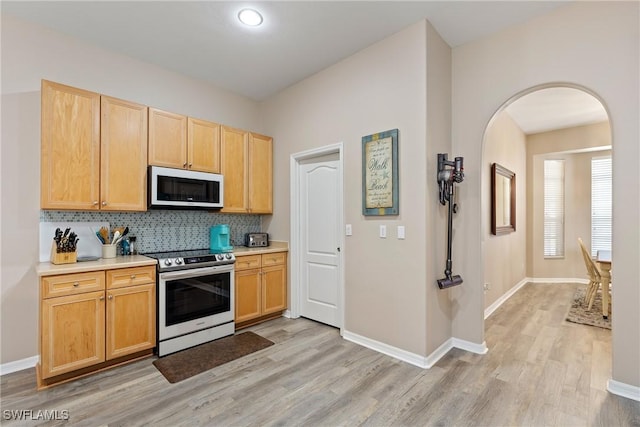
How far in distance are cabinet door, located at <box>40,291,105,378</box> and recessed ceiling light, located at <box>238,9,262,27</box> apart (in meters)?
2.63

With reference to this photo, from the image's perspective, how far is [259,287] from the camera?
3719 millimetres

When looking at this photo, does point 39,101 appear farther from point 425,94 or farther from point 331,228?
point 425,94

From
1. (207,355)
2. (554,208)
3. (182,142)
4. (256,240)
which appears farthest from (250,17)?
(554,208)

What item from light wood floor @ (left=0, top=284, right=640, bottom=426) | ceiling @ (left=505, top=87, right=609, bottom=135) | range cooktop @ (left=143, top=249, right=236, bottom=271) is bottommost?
light wood floor @ (left=0, top=284, right=640, bottom=426)

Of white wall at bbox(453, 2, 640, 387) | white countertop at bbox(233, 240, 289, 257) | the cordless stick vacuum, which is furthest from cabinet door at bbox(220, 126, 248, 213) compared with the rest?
white wall at bbox(453, 2, 640, 387)

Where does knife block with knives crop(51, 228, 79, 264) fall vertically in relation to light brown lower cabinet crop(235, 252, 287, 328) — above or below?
above

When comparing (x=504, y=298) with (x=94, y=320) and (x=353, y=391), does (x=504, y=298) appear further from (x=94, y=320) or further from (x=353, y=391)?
(x=94, y=320)

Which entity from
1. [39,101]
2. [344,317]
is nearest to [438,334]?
[344,317]

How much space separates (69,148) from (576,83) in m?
4.25

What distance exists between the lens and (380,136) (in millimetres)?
2961

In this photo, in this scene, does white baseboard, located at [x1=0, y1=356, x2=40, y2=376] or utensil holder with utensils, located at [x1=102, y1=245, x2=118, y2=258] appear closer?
white baseboard, located at [x1=0, y1=356, x2=40, y2=376]

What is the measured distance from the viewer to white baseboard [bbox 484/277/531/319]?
4063 millimetres

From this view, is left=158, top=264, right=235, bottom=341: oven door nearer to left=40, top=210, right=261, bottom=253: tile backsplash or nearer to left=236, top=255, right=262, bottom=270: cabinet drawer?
left=236, top=255, right=262, bottom=270: cabinet drawer

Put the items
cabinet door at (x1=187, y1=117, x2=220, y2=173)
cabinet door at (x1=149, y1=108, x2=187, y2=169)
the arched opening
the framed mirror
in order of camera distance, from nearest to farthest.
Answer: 1. cabinet door at (x1=149, y1=108, x2=187, y2=169)
2. cabinet door at (x1=187, y1=117, x2=220, y2=173)
3. the arched opening
4. the framed mirror
